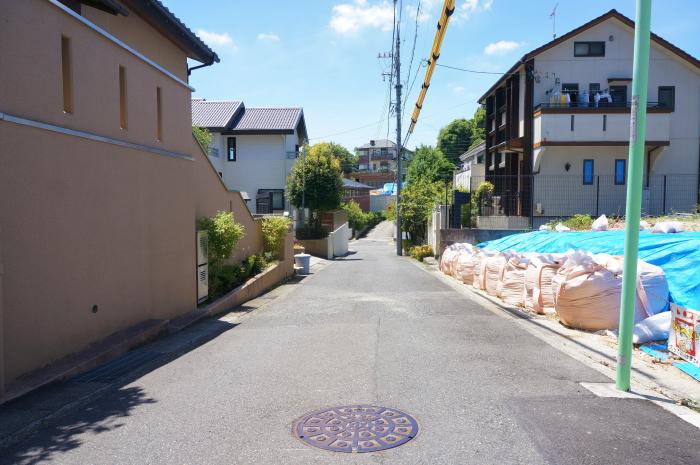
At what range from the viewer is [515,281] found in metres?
10.3

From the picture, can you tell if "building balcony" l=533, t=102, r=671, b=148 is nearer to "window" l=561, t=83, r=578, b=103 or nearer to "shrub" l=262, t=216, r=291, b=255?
"window" l=561, t=83, r=578, b=103

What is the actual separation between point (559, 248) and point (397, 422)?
8.43m

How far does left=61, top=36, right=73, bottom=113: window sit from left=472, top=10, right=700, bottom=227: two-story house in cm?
1628

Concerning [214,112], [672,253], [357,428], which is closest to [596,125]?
[672,253]

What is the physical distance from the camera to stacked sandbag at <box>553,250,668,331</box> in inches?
271

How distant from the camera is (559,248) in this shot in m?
11.2

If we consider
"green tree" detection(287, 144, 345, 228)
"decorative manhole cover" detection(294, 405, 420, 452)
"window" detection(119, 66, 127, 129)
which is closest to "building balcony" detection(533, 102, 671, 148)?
"green tree" detection(287, 144, 345, 228)

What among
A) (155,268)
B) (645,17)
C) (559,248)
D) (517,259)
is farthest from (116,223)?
(559,248)

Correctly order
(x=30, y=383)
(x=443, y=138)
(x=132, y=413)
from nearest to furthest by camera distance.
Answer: (x=132, y=413) < (x=30, y=383) < (x=443, y=138)

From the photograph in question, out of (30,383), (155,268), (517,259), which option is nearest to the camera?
(30,383)

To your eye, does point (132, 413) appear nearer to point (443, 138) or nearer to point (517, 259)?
point (517, 259)

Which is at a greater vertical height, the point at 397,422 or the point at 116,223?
the point at 116,223

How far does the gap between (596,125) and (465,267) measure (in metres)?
10.1

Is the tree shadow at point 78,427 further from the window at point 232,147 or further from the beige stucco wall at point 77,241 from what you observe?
the window at point 232,147
